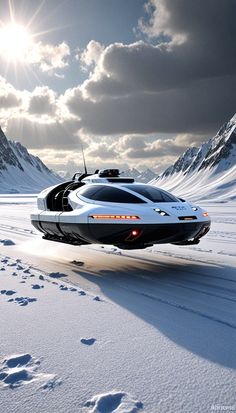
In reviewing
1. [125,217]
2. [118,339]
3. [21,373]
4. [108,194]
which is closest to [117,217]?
[125,217]

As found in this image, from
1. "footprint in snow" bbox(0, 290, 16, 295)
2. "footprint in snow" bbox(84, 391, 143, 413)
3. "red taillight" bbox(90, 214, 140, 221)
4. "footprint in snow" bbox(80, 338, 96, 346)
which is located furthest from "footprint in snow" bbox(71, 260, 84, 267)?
"footprint in snow" bbox(84, 391, 143, 413)

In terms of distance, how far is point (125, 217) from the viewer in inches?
271

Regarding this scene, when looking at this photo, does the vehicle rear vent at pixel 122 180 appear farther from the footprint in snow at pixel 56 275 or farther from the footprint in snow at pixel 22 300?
the footprint in snow at pixel 22 300

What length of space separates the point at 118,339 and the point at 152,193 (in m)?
4.15

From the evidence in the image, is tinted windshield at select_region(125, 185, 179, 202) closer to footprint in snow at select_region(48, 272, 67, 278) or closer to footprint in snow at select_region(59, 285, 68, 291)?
footprint in snow at select_region(48, 272, 67, 278)

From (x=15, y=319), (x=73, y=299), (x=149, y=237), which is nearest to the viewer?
(x=15, y=319)

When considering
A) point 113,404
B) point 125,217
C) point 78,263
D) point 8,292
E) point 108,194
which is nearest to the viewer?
point 113,404

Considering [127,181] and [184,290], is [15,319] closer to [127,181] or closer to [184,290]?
[184,290]

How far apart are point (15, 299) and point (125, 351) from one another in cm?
239

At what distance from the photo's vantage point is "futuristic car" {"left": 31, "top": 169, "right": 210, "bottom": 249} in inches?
269

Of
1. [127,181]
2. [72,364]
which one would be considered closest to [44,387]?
[72,364]

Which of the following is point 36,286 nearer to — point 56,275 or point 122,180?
point 56,275

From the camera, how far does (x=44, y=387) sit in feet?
10.2

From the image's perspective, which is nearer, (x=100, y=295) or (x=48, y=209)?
(x=100, y=295)
